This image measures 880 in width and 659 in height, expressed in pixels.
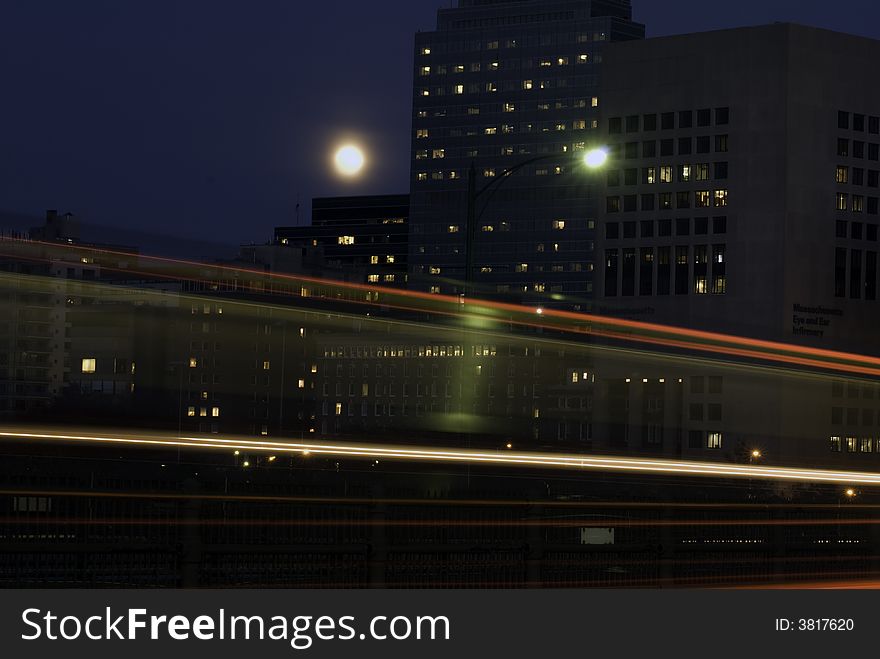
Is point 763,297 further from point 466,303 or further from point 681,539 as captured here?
point 681,539

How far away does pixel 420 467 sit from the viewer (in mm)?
65062

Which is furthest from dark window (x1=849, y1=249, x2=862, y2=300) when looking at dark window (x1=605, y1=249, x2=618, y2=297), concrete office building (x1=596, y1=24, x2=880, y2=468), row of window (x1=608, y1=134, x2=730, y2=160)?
dark window (x1=605, y1=249, x2=618, y2=297)

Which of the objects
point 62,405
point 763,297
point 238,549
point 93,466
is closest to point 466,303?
point 93,466

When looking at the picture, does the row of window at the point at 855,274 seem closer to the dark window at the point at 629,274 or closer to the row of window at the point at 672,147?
the row of window at the point at 672,147

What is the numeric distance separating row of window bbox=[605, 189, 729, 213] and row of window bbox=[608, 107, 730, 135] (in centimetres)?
591

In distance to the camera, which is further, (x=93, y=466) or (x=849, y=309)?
(x=849, y=309)

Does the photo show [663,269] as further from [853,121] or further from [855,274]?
[853,121]

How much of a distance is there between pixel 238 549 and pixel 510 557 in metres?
5.15

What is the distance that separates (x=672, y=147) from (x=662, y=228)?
7.33 m

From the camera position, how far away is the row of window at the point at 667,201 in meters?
128

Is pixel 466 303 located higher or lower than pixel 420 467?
higher

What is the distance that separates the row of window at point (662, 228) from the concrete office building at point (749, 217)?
142 mm

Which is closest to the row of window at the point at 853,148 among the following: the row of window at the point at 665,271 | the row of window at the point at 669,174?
the row of window at the point at 669,174

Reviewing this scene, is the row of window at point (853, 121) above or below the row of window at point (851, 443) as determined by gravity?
above
